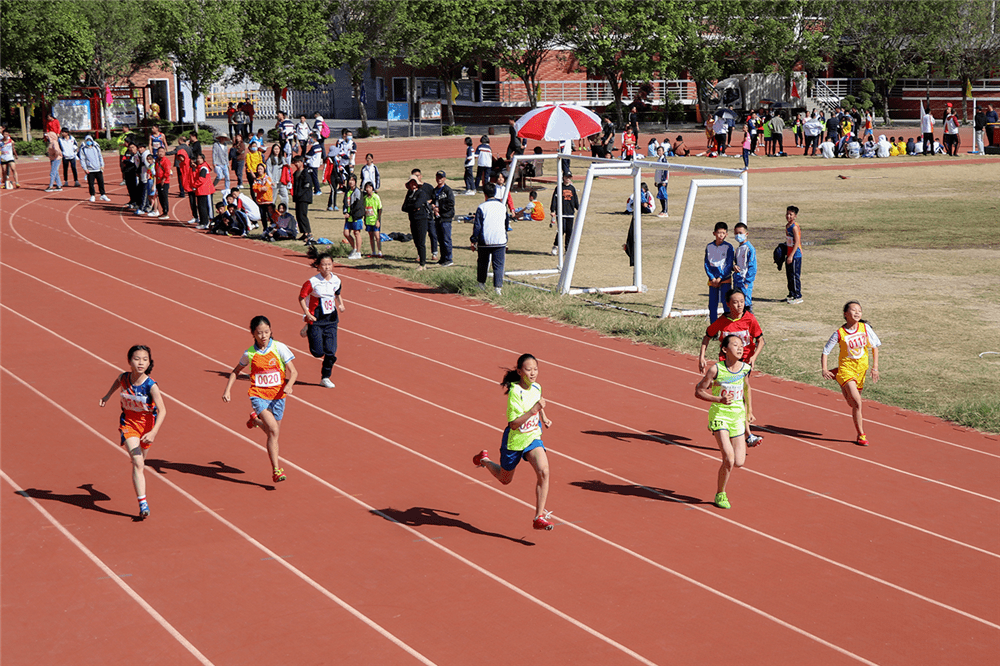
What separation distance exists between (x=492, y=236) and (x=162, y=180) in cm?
1379

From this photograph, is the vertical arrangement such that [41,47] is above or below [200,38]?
below

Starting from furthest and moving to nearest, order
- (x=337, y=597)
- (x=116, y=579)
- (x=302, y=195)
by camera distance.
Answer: (x=302, y=195), (x=116, y=579), (x=337, y=597)

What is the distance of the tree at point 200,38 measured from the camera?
47.3 meters

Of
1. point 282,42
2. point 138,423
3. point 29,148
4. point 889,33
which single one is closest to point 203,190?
point 138,423

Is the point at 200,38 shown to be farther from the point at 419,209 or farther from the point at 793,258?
the point at 793,258

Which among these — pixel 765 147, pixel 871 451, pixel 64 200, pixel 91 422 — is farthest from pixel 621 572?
pixel 765 147

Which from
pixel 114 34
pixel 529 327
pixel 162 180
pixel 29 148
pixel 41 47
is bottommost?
pixel 529 327

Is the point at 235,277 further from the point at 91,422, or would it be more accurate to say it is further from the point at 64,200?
the point at 64,200

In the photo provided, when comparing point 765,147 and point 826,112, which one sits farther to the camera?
point 826,112

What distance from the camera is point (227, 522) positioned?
28.6ft

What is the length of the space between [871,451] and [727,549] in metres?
3.09

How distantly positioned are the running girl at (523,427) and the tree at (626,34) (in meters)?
49.8

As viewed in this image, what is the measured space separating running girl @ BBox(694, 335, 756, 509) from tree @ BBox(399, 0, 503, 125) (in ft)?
158

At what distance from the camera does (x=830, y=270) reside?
20.5 m
